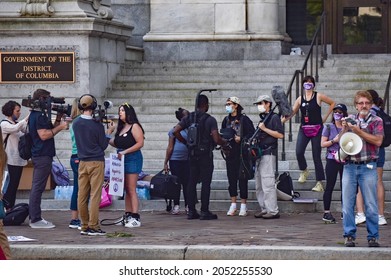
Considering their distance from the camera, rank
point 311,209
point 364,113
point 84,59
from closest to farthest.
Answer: point 364,113 < point 311,209 < point 84,59

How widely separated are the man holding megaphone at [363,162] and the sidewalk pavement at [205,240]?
28 cm

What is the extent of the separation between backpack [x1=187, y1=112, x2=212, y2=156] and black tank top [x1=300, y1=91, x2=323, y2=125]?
1.89 meters

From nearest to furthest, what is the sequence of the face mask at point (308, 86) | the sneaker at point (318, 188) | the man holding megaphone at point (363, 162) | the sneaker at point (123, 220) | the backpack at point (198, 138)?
the man holding megaphone at point (363, 162)
the sneaker at point (123, 220)
the backpack at point (198, 138)
the sneaker at point (318, 188)
the face mask at point (308, 86)

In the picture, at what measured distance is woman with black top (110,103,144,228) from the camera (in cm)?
1788

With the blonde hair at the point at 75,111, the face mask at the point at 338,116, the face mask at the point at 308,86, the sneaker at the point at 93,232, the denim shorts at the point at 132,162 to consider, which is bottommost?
the sneaker at the point at 93,232

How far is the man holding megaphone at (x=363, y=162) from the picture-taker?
15.2 metres

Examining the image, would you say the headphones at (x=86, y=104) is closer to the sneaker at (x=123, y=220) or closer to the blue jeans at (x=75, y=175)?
the blue jeans at (x=75, y=175)

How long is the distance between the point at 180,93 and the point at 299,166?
5027 millimetres

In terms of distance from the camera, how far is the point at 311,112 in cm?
2005

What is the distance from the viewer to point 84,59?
916 inches

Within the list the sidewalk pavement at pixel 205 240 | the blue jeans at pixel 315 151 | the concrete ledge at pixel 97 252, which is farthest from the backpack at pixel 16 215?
the blue jeans at pixel 315 151

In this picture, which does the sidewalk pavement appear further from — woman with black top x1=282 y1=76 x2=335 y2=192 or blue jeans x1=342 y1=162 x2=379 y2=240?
woman with black top x1=282 y1=76 x2=335 y2=192
